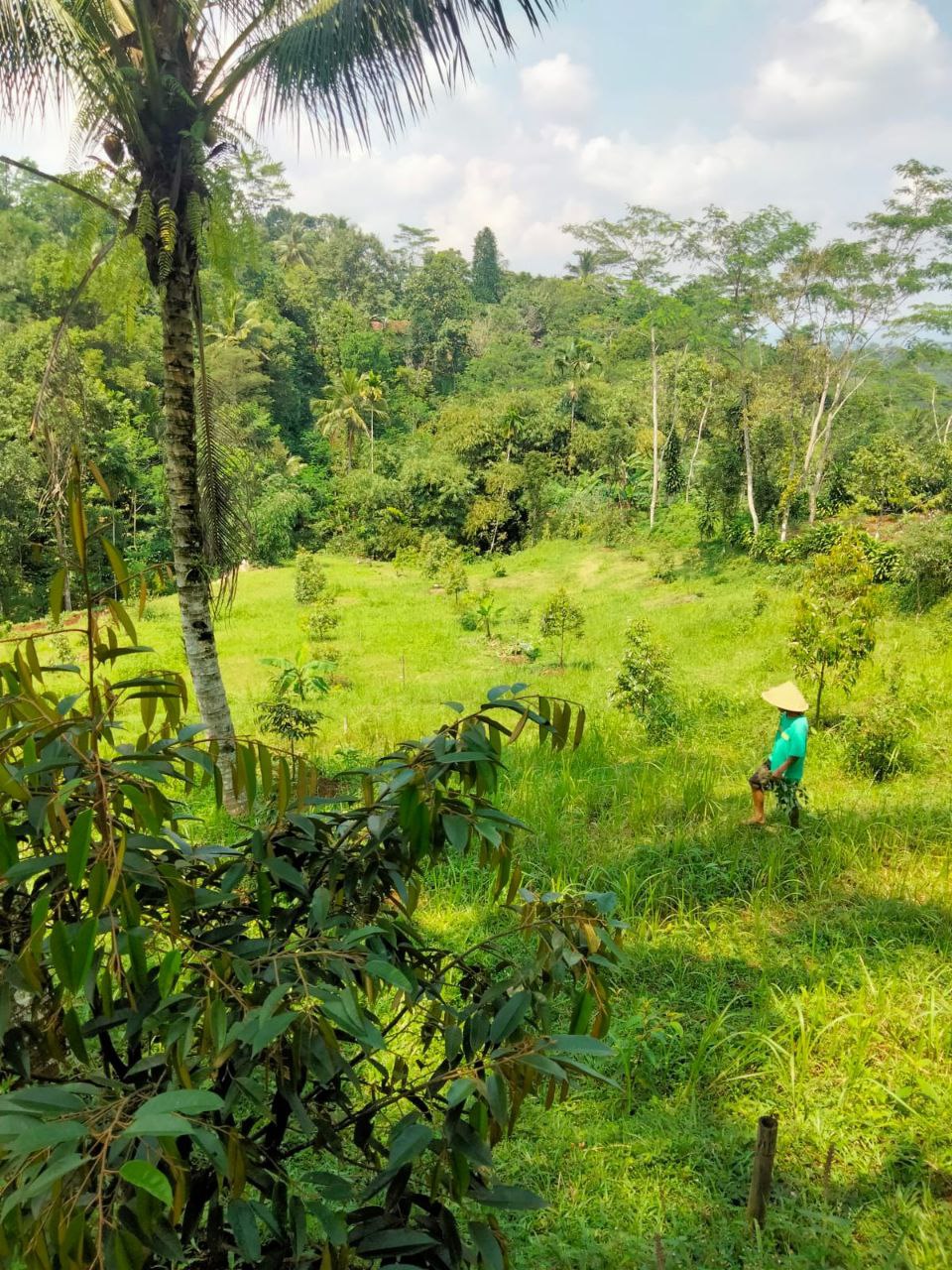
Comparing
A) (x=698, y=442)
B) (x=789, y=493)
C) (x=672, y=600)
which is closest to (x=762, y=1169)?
(x=672, y=600)

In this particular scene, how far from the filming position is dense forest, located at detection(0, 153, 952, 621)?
6.42 m

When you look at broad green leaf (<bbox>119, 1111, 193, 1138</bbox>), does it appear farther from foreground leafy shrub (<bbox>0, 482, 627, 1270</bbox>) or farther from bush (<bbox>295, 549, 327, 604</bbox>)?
bush (<bbox>295, 549, 327, 604</bbox>)

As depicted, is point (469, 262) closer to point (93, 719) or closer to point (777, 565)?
point (777, 565)

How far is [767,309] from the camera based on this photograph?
16.1m

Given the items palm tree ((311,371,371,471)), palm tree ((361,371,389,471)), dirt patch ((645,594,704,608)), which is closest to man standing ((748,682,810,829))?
dirt patch ((645,594,704,608))

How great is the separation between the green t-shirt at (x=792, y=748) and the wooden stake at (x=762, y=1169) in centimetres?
245

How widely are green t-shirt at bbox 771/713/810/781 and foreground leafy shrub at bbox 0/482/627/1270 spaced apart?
3.31m

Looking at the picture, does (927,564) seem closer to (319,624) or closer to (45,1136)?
(319,624)

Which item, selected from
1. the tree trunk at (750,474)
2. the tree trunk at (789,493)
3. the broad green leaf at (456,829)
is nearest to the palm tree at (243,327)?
the tree trunk at (750,474)

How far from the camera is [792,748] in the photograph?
414 centimetres

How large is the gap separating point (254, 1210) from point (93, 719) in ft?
1.80

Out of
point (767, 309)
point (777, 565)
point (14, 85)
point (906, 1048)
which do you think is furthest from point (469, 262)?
point (906, 1048)

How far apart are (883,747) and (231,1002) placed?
5307mm

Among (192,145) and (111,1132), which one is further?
(192,145)
